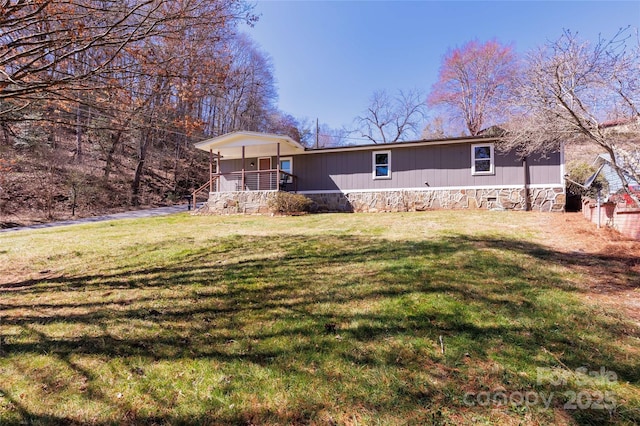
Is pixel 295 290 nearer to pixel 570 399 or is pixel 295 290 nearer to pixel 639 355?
pixel 570 399

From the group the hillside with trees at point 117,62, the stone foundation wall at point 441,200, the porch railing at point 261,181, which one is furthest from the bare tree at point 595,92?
the porch railing at point 261,181

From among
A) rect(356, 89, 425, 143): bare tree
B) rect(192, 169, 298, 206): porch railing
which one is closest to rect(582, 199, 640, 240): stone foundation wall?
rect(192, 169, 298, 206): porch railing

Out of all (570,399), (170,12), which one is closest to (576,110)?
(570,399)

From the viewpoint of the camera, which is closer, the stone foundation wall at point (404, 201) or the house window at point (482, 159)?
the stone foundation wall at point (404, 201)

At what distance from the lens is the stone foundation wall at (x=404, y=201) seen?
10.7m

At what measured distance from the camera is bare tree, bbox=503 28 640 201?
4.54 m

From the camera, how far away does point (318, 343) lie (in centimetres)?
226

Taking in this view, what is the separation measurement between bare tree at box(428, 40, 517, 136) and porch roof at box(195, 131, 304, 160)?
1385 cm

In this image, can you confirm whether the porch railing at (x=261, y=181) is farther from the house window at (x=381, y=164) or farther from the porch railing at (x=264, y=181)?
the house window at (x=381, y=164)

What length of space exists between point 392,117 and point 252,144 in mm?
19994

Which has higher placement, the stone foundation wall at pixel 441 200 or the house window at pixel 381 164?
the house window at pixel 381 164

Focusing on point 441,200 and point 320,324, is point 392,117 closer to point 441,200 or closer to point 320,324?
point 441,200

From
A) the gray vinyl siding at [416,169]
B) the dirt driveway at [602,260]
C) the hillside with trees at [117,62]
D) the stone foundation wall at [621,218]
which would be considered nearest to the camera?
the dirt driveway at [602,260]

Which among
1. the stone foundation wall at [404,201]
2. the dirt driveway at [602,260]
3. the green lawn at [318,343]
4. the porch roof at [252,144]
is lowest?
the green lawn at [318,343]
